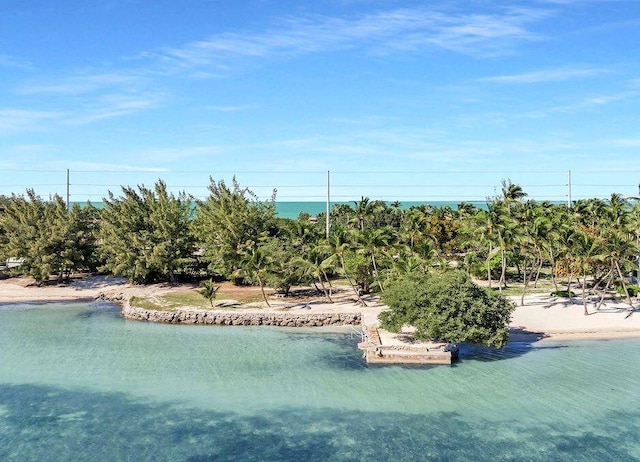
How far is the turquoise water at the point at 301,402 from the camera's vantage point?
24.2m

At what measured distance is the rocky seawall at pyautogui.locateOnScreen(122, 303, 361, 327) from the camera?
4516cm

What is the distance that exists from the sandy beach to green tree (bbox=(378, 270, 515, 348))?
292cm

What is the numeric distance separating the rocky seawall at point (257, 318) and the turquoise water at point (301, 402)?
3354 millimetres

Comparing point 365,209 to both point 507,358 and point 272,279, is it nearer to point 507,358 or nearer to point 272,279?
point 272,279

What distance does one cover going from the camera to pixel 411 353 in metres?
35.1

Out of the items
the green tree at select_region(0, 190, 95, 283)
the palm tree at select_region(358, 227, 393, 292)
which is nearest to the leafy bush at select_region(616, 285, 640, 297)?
the palm tree at select_region(358, 227, 393, 292)

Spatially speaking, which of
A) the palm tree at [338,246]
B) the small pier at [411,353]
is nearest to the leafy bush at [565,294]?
the palm tree at [338,246]

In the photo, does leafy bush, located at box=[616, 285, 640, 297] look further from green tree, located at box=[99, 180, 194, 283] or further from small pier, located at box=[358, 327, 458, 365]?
green tree, located at box=[99, 180, 194, 283]

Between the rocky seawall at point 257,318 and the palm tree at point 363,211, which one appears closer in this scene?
the rocky seawall at point 257,318

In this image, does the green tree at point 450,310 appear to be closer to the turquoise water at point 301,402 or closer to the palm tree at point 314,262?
the turquoise water at point 301,402

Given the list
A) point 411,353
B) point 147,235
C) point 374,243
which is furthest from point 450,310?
point 147,235

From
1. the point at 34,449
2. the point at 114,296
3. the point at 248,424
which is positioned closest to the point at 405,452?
the point at 248,424

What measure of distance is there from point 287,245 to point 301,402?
23.4 metres

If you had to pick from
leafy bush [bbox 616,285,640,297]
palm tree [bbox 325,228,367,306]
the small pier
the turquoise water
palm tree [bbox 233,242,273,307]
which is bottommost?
the turquoise water
